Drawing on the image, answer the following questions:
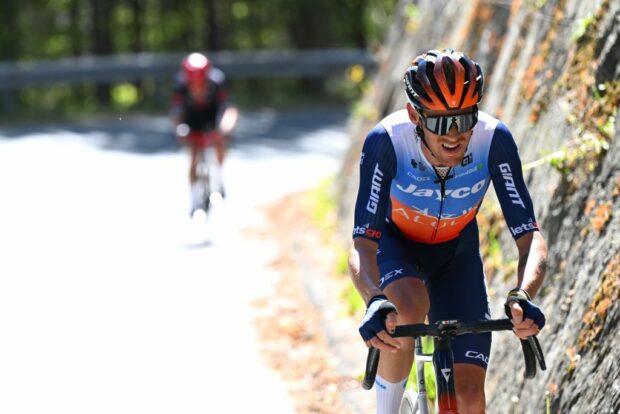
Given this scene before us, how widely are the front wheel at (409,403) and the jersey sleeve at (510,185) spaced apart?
0.83m

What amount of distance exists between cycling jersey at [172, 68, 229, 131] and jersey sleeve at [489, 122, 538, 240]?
842cm

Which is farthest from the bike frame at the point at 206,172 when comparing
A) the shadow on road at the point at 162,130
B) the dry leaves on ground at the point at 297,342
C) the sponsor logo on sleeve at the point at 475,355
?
the sponsor logo on sleeve at the point at 475,355

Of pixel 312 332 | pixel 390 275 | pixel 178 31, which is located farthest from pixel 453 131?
pixel 178 31

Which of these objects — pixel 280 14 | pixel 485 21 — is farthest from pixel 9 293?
pixel 280 14

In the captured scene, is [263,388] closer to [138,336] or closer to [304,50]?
[138,336]

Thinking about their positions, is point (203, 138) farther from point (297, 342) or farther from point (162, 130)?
point (162, 130)

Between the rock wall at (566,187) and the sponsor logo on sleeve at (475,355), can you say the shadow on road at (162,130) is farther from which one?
the sponsor logo on sleeve at (475,355)

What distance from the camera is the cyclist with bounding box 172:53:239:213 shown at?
41.6ft

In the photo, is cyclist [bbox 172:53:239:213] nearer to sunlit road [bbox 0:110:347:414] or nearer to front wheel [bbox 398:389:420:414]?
sunlit road [bbox 0:110:347:414]

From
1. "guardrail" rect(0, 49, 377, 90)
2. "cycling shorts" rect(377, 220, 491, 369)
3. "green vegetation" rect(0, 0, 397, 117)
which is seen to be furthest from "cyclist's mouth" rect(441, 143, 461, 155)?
"green vegetation" rect(0, 0, 397, 117)

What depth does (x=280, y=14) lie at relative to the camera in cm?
3628

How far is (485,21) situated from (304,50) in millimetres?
22932

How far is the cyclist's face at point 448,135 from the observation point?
438 centimetres

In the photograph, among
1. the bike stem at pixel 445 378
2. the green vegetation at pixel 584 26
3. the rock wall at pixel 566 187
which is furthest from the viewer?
the green vegetation at pixel 584 26
